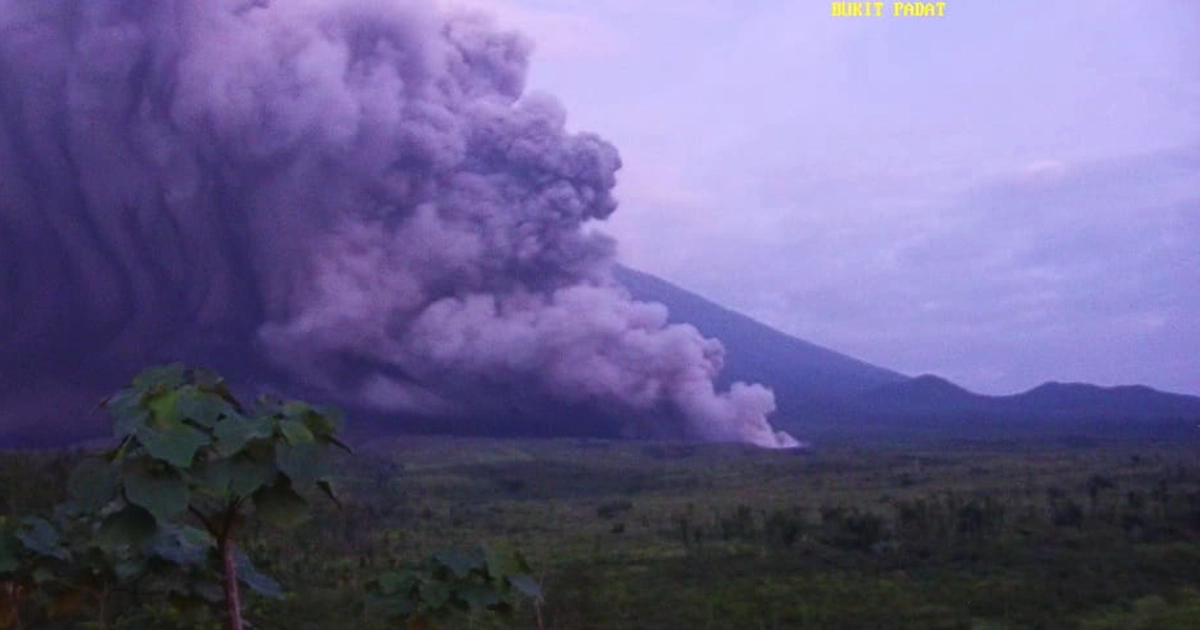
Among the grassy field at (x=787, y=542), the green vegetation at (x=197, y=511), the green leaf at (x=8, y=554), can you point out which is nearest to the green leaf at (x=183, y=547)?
the green vegetation at (x=197, y=511)

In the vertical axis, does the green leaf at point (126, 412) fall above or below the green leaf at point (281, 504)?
above

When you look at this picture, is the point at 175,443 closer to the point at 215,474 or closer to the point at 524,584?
the point at 215,474

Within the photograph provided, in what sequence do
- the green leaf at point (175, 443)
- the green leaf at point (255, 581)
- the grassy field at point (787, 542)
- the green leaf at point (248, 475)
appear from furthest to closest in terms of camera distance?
the grassy field at point (787, 542) < the green leaf at point (255, 581) < the green leaf at point (248, 475) < the green leaf at point (175, 443)

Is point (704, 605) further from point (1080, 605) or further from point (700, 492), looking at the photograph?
point (700, 492)

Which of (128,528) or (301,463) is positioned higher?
(301,463)

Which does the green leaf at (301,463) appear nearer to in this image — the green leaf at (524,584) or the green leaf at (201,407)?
the green leaf at (201,407)

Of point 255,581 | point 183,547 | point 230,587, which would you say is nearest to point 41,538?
point 183,547

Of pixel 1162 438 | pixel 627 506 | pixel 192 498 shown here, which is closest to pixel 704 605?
pixel 192 498
